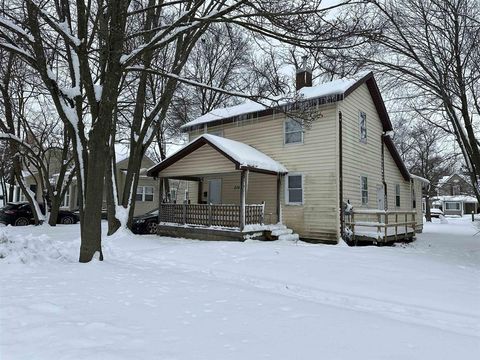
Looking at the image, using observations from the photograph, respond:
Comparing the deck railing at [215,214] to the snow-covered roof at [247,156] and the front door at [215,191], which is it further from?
the front door at [215,191]

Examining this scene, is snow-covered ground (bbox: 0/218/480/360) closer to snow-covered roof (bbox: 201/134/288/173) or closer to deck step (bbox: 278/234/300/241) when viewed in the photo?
deck step (bbox: 278/234/300/241)

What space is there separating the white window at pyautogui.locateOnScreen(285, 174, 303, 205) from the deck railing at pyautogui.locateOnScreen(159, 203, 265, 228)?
5.17 feet

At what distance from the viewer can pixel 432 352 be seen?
3457mm

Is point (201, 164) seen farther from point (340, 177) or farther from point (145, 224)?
point (340, 177)

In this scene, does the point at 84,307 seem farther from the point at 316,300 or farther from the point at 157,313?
the point at 316,300

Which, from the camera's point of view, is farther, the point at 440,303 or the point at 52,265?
the point at 52,265

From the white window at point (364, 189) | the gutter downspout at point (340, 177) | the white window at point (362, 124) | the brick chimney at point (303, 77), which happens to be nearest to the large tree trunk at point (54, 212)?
the brick chimney at point (303, 77)

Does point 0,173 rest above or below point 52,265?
above

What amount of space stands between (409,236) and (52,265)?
45.3 ft

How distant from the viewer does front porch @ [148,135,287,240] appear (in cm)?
1309

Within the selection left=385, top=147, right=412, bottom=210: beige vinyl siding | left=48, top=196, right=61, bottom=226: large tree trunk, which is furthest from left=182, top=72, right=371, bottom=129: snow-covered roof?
left=48, top=196, right=61, bottom=226: large tree trunk

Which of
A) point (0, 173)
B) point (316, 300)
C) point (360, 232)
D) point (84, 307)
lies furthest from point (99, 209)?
point (0, 173)

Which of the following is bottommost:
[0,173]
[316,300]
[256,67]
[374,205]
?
[316,300]

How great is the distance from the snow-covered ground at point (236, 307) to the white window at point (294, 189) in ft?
17.9
